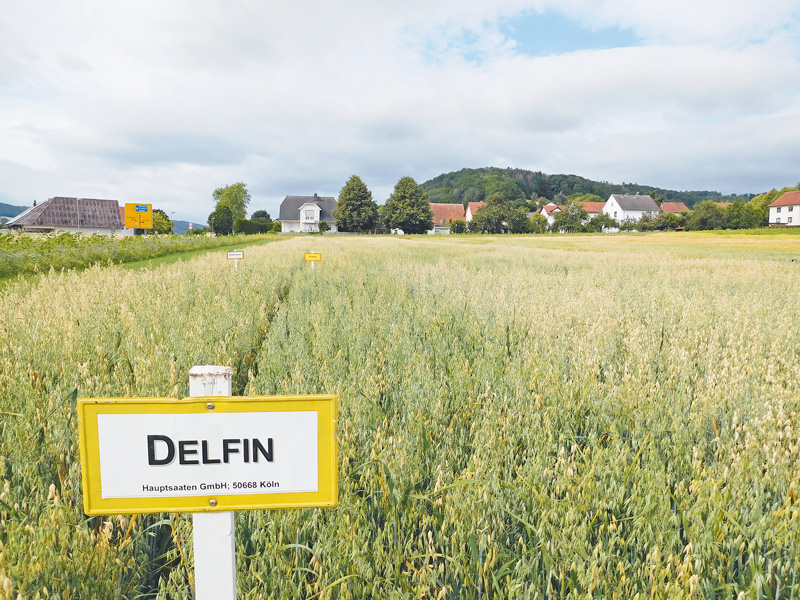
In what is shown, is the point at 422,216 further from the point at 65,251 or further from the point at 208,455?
the point at 208,455

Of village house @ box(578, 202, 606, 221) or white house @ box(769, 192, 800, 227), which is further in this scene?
village house @ box(578, 202, 606, 221)

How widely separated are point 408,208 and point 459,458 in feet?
256

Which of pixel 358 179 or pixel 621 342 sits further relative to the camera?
pixel 358 179

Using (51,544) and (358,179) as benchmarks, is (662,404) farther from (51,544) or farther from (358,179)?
(358,179)

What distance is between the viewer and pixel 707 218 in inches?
3066

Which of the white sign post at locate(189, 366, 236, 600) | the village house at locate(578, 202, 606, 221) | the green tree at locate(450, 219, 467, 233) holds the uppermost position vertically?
the village house at locate(578, 202, 606, 221)

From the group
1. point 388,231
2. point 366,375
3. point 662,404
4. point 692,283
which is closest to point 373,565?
point 366,375

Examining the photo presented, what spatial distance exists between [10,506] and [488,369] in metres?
2.70

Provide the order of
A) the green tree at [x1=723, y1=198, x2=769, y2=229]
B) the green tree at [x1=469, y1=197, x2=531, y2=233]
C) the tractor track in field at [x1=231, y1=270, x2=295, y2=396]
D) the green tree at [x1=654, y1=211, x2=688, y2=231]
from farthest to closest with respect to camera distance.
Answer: the green tree at [x1=654, y1=211, x2=688, y2=231] → the green tree at [x1=723, y1=198, x2=769, y2=229] → the green tree at [x1=469, y1=197, x2=531, y2=233] → the tractor track in field at [x1=231, y1=270, x2=295, y2=396]

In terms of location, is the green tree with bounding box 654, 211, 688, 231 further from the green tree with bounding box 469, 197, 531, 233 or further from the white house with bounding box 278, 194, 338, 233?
the white house with bounding box 278, 194, 338, 233

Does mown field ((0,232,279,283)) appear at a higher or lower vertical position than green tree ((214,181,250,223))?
lower

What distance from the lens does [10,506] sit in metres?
1.72

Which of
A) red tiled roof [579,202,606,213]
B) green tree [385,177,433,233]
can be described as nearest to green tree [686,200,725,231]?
green tree [385,177,433,233]

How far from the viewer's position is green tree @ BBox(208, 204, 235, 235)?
7606cm
